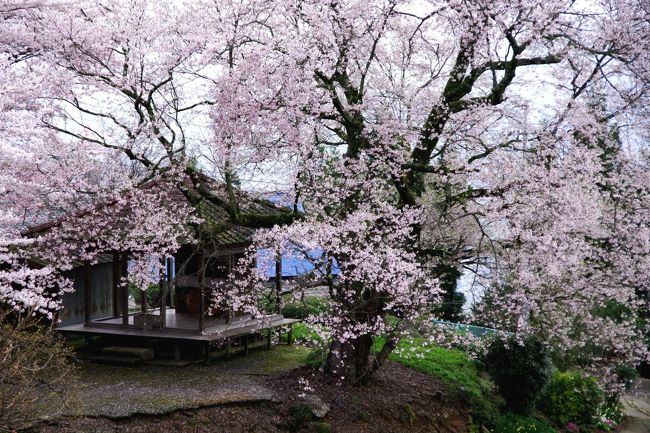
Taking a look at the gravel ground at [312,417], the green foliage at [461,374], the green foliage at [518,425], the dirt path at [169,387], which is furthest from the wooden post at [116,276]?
the green foliage at [518,425]

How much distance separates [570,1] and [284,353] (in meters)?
8.42

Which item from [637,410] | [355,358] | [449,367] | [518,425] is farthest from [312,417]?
[637,410]

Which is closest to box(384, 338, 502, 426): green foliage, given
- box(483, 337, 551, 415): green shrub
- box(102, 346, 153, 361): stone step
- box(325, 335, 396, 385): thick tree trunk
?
box(483, 337, 551, 415): green shrub

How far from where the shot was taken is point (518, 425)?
36.1 ft

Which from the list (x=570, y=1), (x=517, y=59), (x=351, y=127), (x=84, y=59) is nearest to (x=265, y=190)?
(x=351, y=127)

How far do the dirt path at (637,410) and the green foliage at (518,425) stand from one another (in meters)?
2.55

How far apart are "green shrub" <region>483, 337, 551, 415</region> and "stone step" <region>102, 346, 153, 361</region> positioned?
6.44 metres

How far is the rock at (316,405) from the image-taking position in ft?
30.8

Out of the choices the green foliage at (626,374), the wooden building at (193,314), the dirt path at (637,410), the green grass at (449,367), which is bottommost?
the dirt path at (637,410)

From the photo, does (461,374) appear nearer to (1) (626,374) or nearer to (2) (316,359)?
(2) (316,359)

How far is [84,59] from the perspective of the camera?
32.6ft

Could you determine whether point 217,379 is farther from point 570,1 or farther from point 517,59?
point 570,1

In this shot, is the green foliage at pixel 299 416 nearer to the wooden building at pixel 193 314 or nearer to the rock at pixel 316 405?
the rock at pixel 316 405

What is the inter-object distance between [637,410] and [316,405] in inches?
327
